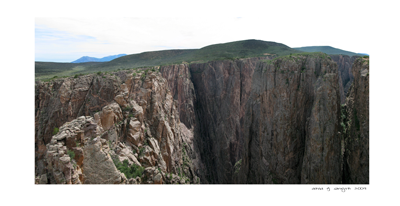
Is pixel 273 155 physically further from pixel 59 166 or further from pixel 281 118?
pixel 59 166

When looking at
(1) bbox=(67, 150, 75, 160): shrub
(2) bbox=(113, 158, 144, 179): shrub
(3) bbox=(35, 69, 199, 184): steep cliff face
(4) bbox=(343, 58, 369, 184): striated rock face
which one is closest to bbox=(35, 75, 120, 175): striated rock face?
(3) bbox=(35, 69, 199, 184): steep cliff face

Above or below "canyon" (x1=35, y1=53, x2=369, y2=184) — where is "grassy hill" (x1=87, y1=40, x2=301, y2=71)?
above

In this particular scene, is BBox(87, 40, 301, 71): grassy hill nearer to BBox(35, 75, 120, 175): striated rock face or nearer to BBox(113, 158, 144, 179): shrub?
BBox(35, 75, 120, 175): striated rock face

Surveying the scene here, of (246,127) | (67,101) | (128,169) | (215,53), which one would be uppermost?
(215,53)

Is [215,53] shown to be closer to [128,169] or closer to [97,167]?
[128,169]

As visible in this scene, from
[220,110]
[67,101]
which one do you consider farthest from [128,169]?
[220,110]

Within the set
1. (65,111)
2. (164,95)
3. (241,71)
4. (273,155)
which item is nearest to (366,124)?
(273,155)
